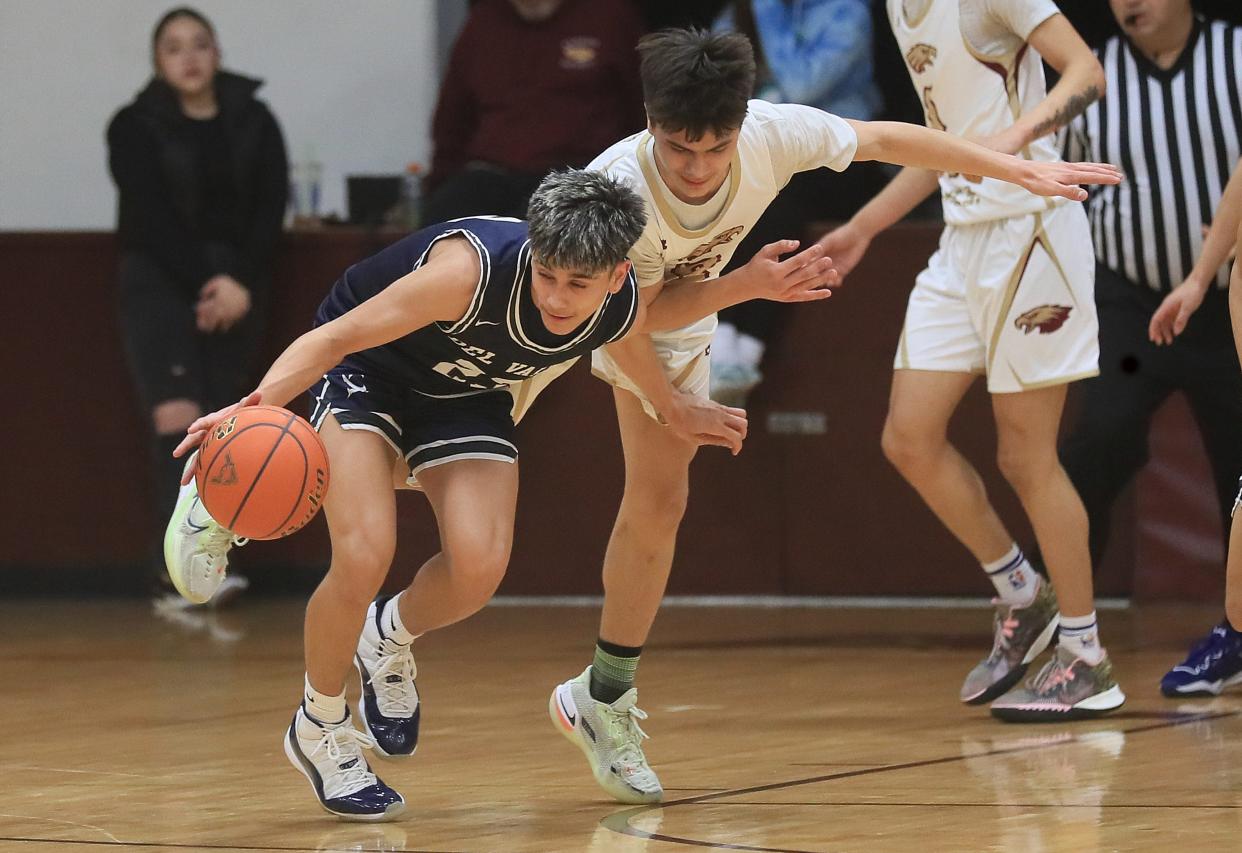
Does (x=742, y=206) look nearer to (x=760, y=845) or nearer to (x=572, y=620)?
(x=760, y=845)

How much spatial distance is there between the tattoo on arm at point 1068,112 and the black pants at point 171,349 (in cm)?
394

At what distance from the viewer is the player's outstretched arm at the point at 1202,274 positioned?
492 centimetres

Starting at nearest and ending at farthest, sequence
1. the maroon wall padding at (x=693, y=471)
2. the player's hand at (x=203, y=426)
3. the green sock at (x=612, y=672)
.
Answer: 1. the player's hand at (x=203, y=426)
2. the green sock at (x=612, y=672)
3. the maroon wall padding at (x=693, y=471)

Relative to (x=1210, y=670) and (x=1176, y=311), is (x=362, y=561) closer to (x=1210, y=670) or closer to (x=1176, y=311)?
(x=1176, y=311)

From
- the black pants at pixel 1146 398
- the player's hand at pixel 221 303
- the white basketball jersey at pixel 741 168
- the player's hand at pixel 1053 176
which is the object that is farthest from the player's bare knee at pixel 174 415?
the player's hand at pixel 1053 176

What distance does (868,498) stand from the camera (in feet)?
24.9

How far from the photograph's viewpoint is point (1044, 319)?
16.7ft

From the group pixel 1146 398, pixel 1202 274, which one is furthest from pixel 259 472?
pixel 1146 398

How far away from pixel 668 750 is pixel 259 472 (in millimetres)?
1571

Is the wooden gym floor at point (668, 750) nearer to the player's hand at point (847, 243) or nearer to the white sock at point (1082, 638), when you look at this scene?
the white sock at point (1082, 638)

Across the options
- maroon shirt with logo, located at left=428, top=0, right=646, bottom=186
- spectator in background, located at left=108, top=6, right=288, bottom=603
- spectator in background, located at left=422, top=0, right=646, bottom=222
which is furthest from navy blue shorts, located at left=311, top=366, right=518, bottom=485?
spectator in background, located at left=108, top=6, right=288, bottom=603

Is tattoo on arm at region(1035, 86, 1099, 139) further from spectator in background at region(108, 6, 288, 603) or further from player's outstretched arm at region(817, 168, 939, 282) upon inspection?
spectator in background at region(108, 6, 288, 603)

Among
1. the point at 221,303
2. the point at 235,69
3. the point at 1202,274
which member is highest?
the point at 235,69

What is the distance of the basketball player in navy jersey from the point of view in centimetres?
373
